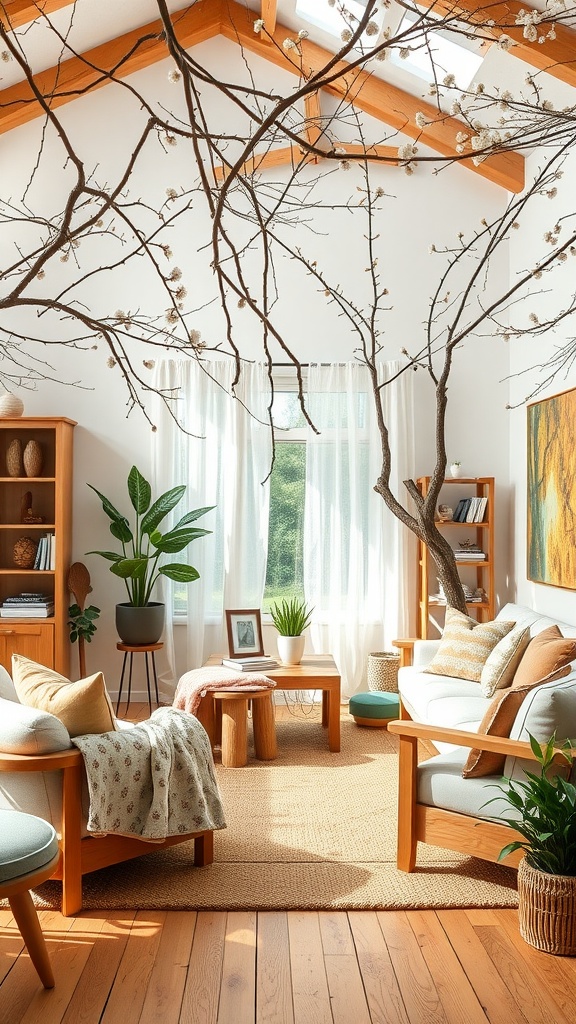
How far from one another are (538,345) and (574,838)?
381 cm

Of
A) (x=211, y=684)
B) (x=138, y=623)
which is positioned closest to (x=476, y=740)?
(x=211, y=684)

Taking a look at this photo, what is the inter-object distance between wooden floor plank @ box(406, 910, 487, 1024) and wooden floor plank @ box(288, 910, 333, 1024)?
32cm

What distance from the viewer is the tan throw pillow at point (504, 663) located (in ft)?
14.6

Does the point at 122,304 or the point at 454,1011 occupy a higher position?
the point at 122,304

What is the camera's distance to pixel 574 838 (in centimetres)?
283

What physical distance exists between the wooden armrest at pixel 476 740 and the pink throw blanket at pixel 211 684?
5.54ft

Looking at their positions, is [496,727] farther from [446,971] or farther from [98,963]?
[98,963]

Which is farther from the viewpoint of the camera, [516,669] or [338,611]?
[338,611]

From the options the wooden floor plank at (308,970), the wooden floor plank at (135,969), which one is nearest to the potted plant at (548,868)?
the wooden floor plank at (308,970)

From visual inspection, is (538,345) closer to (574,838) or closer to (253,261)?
A: (253,261)

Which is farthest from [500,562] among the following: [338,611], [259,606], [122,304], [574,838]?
[574,838]

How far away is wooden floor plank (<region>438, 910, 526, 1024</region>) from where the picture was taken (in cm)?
248

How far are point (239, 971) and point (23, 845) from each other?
77cm

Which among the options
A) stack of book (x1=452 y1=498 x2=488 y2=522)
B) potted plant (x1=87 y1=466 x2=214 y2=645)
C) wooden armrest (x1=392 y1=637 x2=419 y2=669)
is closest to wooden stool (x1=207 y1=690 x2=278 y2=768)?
wooden armrest (x1=392 y1=637 x2=419 y2=669)
